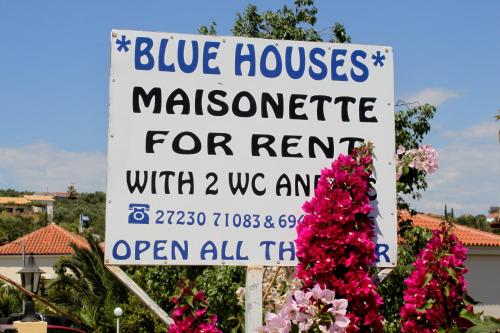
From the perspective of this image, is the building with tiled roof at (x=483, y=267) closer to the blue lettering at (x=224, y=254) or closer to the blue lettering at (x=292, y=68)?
the blue lettering at (x=292, y=68)

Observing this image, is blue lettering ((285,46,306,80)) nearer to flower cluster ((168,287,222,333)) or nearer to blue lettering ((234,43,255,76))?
blue lettering ((234,43,255,76))

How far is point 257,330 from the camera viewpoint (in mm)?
3248

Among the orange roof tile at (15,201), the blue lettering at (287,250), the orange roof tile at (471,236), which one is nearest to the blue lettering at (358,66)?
the blue lettering at (287,250)

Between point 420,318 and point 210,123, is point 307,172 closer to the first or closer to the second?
point 210,123

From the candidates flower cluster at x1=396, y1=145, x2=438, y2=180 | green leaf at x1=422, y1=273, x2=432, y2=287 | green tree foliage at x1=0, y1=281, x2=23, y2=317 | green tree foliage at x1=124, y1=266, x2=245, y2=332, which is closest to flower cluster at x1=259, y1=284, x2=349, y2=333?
green leaf at x1=422, y1=273, x2=432, y2=287

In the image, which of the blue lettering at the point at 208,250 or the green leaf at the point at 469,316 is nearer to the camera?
the green leaf at the point at 469,316

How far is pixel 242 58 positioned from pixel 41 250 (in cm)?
5742

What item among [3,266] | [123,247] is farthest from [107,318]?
[3,266]

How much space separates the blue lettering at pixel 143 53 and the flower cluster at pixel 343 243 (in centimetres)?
102

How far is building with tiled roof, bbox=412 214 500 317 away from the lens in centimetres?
3288

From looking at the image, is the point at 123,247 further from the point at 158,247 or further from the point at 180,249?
the point at 180,249

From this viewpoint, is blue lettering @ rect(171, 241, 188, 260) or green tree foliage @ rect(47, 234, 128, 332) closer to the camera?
blue lettering @ rect(171, 241, 188, 260)

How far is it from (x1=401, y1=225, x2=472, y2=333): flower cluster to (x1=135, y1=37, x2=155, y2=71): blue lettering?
5.34ft

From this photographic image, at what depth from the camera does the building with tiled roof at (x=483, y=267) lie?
1294 inches
